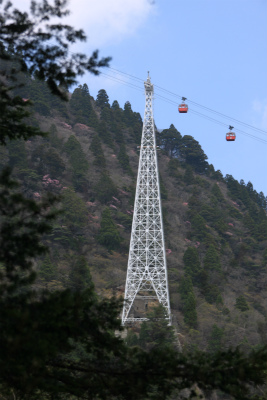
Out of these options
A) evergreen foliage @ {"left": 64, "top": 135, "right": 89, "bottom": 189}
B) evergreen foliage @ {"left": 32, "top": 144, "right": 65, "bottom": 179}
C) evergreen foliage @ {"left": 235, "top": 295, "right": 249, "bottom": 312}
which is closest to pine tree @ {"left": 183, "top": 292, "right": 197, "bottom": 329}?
evergreen foliage @ {"left": 235, "top": 295, "right": 249, "bottom": 312}

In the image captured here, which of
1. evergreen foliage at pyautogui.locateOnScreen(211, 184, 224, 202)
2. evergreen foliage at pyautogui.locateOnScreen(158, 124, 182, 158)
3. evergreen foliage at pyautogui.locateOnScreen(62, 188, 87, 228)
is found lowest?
evergreen foliage at pyautogui.locateOnScreen(62, 188, 87, 228)

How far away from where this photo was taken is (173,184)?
60.6 metres

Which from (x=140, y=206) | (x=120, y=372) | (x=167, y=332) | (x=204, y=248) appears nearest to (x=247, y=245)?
(x=204, y=248)

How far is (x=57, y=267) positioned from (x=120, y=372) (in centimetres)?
2983

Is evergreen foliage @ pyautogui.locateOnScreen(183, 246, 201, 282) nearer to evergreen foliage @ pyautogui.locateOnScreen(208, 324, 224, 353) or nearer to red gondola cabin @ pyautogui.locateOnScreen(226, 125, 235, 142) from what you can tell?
red gondola cabin @ pyautogui.locateOnScreen(226, 125, 235, 142)

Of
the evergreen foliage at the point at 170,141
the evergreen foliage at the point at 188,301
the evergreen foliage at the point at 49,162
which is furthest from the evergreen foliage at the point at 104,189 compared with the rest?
the evergreen foliage at the point at 170,141

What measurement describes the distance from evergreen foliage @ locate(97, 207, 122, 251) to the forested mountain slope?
0.07 metres

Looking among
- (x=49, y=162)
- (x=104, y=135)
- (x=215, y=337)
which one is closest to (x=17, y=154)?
(x=49, y=162)

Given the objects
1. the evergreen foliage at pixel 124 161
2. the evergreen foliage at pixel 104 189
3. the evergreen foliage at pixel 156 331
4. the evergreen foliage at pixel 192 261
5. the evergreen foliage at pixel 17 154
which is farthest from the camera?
the evergreen foliage at pixel 124 161

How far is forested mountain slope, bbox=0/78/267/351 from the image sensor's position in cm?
3641

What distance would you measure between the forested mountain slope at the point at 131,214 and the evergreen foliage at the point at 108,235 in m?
0.07

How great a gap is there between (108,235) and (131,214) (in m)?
5.78

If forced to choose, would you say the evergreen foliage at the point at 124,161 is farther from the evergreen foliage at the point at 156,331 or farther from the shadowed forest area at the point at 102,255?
the evergreen foliage at the point at 156,331

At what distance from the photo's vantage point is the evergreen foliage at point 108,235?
4412 cm
